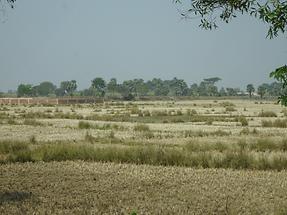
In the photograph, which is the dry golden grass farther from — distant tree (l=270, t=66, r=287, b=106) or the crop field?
distant tree (l=270, t=66, r=287, b=106)

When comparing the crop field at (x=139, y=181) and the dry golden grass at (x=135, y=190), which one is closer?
the dry golden grass at (x=135, y=190)

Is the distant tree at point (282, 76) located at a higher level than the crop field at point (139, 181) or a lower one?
higher

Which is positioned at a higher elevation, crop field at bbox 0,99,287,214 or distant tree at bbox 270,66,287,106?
distant tree at bbox 270,66,287,106

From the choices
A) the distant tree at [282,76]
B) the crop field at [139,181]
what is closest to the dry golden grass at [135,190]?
the crop field at [139,181]

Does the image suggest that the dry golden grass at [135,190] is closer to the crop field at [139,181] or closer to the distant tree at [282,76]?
the crop field at [139,181]

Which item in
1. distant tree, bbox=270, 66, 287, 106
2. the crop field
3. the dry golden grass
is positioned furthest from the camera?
the crop field

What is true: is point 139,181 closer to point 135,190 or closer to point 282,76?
point 135,190

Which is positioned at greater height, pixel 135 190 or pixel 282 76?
pixel 282 76

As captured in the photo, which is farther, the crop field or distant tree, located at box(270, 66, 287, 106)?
the crop field

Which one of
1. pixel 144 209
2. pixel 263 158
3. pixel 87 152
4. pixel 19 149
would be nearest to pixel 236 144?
pixel 263 158

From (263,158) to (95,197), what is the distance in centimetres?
810

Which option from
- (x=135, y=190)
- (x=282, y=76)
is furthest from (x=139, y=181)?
(x=282, y=76)

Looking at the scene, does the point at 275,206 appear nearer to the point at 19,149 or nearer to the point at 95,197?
the point at 95,197

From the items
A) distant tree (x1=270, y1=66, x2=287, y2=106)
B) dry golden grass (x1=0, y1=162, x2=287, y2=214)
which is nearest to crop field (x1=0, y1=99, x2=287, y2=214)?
dry golden grass (x1=0, y1=162, x2=287, y2=214)
